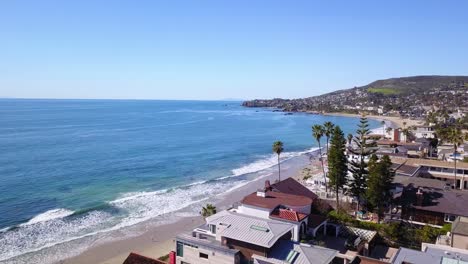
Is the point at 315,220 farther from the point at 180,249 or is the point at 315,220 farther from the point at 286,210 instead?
the point at 180,249

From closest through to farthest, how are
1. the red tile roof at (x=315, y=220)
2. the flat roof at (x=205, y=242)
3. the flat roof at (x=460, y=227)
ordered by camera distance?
1. the flat roof at (x=205, y=242)
2. the flat roof at (x=460, y=227)
3. the red tile roof at (x=315, y=220)

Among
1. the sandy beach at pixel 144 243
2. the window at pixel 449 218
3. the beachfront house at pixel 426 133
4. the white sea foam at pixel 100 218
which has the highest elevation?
the beachfront house at pixel 426 133

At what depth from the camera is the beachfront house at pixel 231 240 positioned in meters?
19.7

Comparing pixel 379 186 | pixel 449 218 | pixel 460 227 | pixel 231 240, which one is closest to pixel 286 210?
pixel 231 240

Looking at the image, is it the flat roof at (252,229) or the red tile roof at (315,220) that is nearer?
the flat roof at (252,229)

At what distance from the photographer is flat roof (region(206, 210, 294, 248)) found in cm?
1956

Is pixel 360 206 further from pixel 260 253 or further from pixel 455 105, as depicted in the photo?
pixel 455 105

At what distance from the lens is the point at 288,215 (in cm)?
2477

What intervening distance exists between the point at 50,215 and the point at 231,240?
24440mm

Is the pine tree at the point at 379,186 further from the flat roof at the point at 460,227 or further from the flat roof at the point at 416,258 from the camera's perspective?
the flat roof at the point at 416,258

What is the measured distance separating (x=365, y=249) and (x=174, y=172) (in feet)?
121

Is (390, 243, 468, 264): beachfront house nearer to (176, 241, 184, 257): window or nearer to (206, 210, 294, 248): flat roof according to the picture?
(206, 210, 294, 248): flat roof

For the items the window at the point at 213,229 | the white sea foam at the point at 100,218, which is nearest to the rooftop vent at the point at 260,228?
the window at the point at 213,229

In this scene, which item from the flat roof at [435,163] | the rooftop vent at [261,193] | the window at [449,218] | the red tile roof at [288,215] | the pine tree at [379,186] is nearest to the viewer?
the red tile roof at [288,215]
